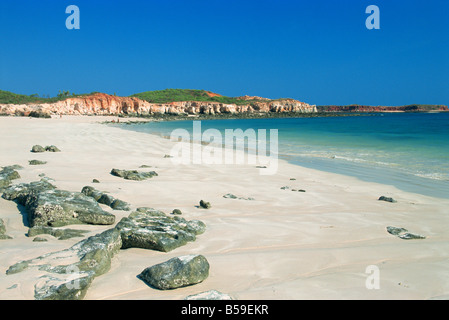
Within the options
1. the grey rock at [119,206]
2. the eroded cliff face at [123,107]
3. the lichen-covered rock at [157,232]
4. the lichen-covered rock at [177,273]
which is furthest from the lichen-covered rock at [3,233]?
the eroded cliff face at [123,107]

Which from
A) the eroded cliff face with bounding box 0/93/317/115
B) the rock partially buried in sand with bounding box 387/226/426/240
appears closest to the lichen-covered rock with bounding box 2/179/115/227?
the rock partially buried in sand with bounding box 387/226/426/240

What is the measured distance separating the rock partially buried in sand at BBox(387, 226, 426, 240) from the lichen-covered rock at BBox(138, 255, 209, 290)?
2.97 meters

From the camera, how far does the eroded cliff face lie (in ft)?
187

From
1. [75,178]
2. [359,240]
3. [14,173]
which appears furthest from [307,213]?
[14,173]

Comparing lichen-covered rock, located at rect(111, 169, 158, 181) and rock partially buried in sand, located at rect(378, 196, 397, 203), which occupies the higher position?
lichen-covered rock, located at rect(111, 169, 158, 181)

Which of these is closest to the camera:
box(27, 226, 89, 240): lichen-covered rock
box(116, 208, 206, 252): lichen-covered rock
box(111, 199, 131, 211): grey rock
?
box(116, 208, 206, 252): lichen-covered rock

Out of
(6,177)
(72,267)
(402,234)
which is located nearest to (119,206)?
(72,267)

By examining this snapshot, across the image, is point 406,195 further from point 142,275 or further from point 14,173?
point 14,173

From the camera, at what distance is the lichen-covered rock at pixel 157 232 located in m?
3.42

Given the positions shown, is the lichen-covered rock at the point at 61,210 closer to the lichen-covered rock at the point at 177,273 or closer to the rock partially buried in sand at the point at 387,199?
the lichen-covered rock at the point at 177,273

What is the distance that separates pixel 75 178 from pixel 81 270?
4.98m

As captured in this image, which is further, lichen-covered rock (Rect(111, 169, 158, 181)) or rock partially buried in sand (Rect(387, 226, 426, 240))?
lichen-covered rock (Rect(111, 169, 158, 181))

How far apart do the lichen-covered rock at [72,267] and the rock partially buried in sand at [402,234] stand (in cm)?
360

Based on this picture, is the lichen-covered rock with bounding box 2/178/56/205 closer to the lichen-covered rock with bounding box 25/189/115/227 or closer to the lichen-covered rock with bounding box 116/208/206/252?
the lichen-covered rock with bounding box 25/189/115/227
